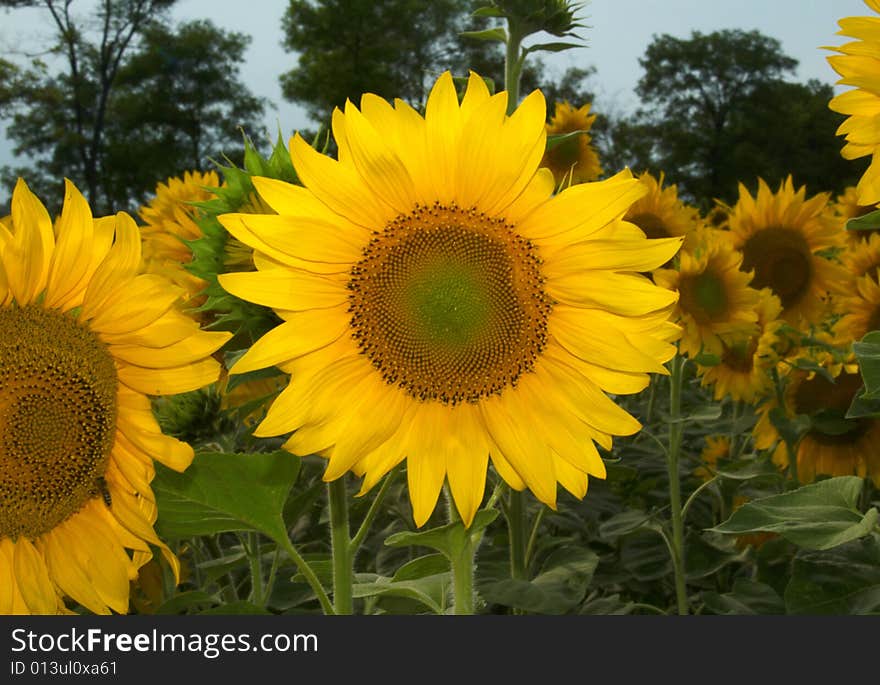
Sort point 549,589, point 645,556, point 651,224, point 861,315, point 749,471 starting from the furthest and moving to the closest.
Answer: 1. point 651,224
2. point 861,315
3. point 645,556
4. point 749,471
5. point 549,589

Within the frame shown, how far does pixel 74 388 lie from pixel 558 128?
187 inches

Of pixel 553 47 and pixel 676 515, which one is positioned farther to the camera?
pixel 676 515

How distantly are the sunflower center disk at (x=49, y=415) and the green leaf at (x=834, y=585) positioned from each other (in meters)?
1.18

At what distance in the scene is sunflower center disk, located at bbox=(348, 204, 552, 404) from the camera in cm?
131

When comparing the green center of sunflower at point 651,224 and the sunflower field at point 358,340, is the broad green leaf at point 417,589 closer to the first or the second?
the sunflower field at point 358,340

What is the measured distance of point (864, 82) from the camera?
1.48m

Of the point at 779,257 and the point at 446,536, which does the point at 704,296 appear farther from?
the point at 446,536

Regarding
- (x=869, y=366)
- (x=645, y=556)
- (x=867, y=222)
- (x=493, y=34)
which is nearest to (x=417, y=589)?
(x=869, y=366)

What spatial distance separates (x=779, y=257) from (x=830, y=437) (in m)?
1.08

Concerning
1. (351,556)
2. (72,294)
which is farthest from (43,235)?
(351,556)

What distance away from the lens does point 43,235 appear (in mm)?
1246

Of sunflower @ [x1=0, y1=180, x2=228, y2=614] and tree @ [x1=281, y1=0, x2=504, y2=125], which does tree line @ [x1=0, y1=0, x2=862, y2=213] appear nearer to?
tree @ [x1=281, y1=0, x2=504, y2=125]

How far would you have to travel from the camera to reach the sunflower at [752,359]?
3059 millimetres

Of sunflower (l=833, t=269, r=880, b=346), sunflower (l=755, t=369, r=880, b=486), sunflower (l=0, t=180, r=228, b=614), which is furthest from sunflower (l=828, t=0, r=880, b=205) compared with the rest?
sunflower (l=833, t=269, r=880, b=346)
